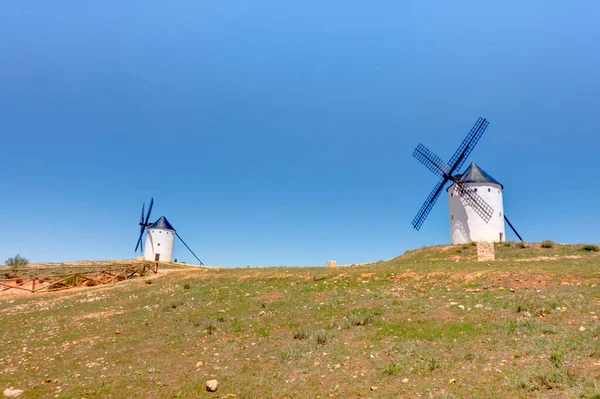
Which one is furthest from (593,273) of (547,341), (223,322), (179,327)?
(179,327)

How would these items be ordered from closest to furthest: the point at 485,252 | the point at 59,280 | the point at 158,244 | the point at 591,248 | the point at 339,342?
1. the point at 339,342
2. the point at 485,252
3. the point at 59,280
4. the point at 591,248
5. the point at 158,244

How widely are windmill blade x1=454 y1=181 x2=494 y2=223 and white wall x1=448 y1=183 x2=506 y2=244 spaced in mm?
382

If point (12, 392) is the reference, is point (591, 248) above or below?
above

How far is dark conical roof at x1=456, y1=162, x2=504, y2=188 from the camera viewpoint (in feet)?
160

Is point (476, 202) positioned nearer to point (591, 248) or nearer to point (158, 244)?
point (591, 248)

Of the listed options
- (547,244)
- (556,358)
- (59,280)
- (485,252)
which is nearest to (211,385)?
(556,358)

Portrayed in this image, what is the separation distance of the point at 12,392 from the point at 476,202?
49.7m

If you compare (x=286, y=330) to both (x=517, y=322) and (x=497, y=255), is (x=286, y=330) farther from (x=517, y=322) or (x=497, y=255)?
(x=497, y=255)

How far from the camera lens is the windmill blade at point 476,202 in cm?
4719

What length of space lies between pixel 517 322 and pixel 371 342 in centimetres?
499

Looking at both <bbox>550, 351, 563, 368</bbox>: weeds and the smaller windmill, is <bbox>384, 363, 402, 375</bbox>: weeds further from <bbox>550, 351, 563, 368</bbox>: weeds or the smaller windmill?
the smaller windmill

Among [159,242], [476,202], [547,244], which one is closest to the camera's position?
[547,244]

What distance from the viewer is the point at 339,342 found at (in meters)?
12.0

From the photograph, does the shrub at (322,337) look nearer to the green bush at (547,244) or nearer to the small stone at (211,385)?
the small stone at (211,385)
